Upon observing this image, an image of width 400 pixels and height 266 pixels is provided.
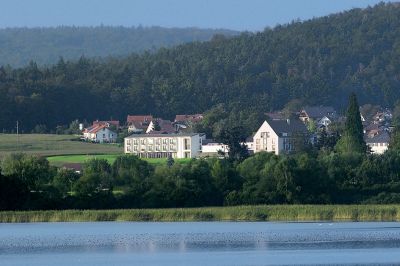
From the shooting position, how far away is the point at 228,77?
170 metres

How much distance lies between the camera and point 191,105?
15412 centimetres

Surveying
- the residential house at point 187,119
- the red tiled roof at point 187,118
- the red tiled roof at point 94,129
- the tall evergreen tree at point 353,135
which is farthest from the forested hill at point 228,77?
the tall evergreen tree at point 353,135

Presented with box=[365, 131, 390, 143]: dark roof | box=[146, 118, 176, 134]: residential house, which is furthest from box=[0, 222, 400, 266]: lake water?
box=[146, 118, 176, 134]: residential house

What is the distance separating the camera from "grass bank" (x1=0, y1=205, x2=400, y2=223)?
5247 centimetres

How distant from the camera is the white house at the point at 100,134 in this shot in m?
116

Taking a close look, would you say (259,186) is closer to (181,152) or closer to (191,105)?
(181,152)

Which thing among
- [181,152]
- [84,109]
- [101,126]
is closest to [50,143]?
[181,152]

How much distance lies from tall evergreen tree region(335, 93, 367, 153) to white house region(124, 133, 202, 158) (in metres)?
24.6

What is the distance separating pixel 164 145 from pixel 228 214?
52638 millimetres

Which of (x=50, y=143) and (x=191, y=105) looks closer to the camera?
(x=50, y=143)

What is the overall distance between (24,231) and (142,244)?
26.8 feet

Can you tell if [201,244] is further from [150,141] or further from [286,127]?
[150,141]

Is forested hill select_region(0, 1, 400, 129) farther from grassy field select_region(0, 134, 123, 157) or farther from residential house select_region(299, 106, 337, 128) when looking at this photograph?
grassy field select_region(0, 134, 123, 157)

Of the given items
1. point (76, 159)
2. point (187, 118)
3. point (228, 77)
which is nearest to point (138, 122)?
point (187, 118)
